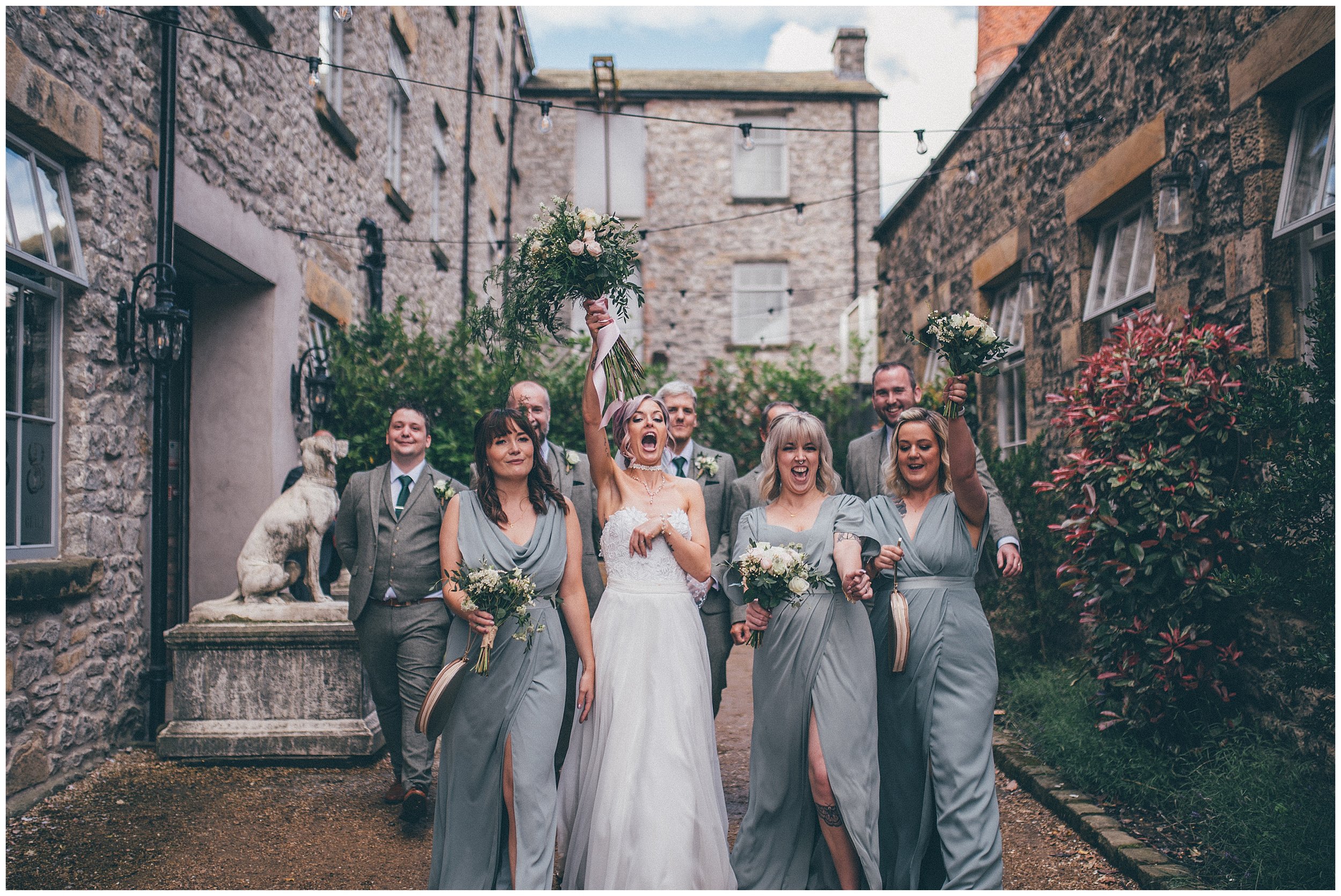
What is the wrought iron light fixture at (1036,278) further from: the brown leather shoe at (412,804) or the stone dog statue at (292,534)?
the brown leather shoe at (412,804)

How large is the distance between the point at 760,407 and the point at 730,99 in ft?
26.6

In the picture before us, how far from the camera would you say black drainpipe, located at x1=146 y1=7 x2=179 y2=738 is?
5.82 meters

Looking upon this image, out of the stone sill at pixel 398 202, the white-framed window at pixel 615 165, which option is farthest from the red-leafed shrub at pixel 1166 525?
the white-framed window at pixel 615 165

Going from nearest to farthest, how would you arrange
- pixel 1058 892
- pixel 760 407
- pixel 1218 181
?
pixel 1058 892 < pixel 1218 181 < pixel 760 407

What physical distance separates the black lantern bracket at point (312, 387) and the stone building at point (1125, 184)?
5.76 meters

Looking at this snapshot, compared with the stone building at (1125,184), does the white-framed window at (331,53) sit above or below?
above

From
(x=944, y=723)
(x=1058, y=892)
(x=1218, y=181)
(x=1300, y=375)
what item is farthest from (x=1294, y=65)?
(x=1058, y=892)

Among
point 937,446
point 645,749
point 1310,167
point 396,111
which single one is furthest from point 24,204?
point 396,111

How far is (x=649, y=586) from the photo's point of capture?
11.9 ft

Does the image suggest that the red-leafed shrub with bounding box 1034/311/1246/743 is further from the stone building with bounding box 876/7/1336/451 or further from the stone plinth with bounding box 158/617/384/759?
the stone plinth with bounding box 158/617/384/759

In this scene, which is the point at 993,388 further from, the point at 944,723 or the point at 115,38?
the point at 115,38

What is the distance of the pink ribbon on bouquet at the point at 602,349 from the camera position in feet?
11.9

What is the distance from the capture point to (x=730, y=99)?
728 inches

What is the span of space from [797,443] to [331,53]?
24.2 feet
